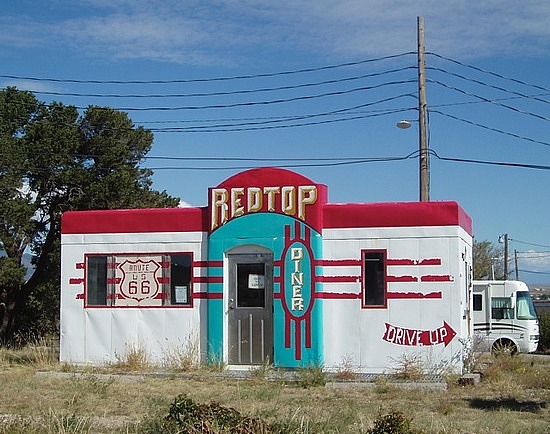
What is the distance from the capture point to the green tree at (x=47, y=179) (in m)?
29.6

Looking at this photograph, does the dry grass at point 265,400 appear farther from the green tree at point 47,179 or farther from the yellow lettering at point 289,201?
the green tree at point 47,179

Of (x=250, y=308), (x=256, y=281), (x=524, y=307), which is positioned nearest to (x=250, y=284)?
(x=256, y=281)

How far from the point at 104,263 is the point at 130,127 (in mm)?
12974

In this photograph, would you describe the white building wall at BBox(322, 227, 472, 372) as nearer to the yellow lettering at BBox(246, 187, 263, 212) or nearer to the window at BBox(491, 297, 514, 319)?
the yellow lettering at BBox(246, 187, 263, 212)

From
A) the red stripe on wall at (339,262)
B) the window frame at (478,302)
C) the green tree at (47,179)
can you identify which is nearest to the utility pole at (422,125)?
the window frame at (478,302)

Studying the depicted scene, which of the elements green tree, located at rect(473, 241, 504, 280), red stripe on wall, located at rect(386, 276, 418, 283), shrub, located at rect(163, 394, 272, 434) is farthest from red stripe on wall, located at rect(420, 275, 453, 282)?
green tree, located at rect(473, 241, 504, 280)

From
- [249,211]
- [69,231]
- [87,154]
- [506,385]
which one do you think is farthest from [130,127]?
[506,385]

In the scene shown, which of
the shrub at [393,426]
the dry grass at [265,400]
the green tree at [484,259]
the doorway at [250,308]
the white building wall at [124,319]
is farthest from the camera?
the green tree at [484,259]

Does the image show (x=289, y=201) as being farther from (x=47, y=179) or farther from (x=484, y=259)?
(x=484, y=259)

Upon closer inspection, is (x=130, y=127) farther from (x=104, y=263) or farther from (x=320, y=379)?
(x=320, y=379)

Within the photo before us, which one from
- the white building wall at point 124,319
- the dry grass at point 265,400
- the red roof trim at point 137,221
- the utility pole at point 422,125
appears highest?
the utility pole at point 422,125

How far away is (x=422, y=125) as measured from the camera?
25.0 meters

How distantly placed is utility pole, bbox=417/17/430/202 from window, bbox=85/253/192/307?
26.5ft

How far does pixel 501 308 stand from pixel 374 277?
9.26m
